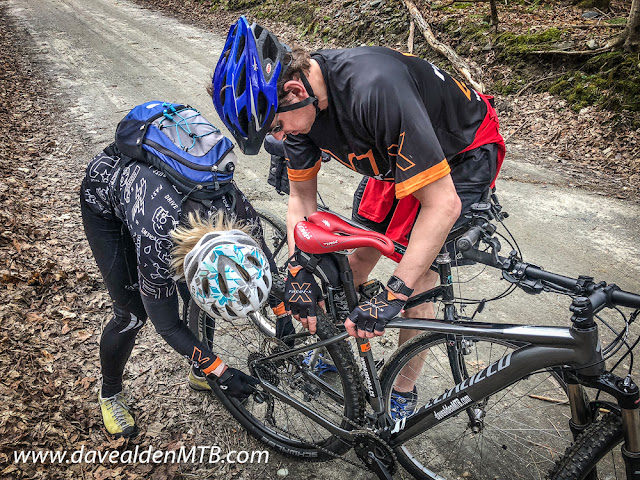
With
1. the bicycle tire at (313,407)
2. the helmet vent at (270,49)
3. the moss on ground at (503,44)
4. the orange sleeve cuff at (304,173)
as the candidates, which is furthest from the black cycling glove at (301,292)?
the moss on ground at (503,44)

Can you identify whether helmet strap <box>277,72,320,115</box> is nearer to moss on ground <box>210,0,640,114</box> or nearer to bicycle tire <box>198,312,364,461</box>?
bicycle tire <box>198,312,364,461</box>

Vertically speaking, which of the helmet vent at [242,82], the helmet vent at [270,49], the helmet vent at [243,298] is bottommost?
the helmet vent at [243,298]

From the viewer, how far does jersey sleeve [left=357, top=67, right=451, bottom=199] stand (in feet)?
6.80

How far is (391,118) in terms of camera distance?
211cm

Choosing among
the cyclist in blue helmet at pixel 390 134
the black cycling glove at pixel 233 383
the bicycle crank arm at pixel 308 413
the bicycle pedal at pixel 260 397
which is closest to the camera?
the cyclist in blue helmet at pixel 390 134

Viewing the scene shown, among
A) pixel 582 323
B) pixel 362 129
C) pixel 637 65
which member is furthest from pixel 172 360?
pixel 637 65

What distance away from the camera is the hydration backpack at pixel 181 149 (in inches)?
96.0

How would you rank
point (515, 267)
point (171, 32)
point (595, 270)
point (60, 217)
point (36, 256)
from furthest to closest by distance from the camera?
point (171, 32)
point (60, 217)
point (36, 256)
point (595, 270)
point (515, 267)

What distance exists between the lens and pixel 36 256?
4.80m

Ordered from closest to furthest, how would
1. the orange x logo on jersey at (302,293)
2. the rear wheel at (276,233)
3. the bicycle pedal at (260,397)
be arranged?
1. the orange x logo on jersey at (302,293)
2. the bicycle pedal at (260,397)
3. the rear wheel at (276,233)

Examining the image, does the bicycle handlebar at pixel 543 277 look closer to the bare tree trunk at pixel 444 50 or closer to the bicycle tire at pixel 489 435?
the bicycle tire at pixel 489 435

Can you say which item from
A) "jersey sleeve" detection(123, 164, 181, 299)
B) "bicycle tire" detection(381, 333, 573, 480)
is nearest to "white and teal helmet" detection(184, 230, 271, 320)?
"jersey sleeve" detection(123, 164, 181, 299)

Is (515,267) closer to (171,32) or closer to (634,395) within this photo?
(634,395)

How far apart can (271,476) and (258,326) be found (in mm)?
923
